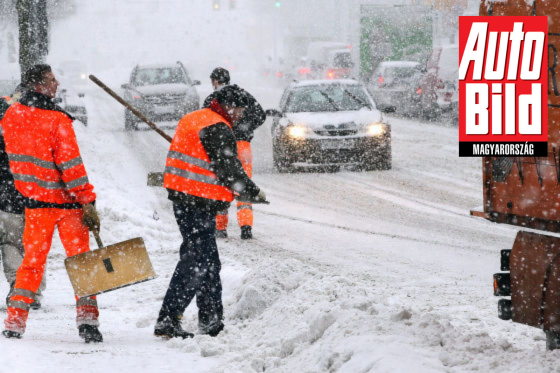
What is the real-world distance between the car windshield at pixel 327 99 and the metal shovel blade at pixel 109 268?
1049 cm

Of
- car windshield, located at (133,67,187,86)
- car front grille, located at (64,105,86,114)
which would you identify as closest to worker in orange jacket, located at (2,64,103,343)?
car front grille, located at (64,105,86,114)

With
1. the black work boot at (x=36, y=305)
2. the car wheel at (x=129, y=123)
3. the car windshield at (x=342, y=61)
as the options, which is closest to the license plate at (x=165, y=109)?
the car wheel at (x=129, y=123)

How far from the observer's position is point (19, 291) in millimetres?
6395

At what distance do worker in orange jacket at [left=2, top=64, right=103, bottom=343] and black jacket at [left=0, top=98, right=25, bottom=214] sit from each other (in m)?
0.92

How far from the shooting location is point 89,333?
6.47 meters

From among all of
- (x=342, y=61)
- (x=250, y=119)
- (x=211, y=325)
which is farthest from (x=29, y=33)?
(x=342, y=61)

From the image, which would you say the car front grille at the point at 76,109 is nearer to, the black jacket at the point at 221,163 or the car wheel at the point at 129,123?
the car wheel at the point at 129,123

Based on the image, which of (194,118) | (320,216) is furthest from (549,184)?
(320,216)

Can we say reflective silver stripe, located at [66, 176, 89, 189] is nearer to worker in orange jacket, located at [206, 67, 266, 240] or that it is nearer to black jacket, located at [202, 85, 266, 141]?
worker in orange jacket, located at [206, 67, 266, 240]

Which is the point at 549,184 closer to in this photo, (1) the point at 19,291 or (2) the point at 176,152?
(2) the point at 176,152

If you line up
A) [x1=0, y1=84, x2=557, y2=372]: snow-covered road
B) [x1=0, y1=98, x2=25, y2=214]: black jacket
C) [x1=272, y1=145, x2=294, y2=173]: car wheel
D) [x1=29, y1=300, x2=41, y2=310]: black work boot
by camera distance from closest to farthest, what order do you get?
1. [x1=0, y1=84, x2=557, y2=372]: snow-covered road
2. [x1=0, y1=98, x2=25, y2=214]: black jacket
3. [x1=29, y1=300, x2=41, y2=310]: black work boot
4. [x1=272, y1=145, x2=294, y2=173]: car wheel

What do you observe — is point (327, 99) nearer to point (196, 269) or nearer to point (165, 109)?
point (165, 109)

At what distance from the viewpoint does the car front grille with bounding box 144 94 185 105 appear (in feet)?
81.6

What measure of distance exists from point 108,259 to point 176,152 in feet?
2.78
